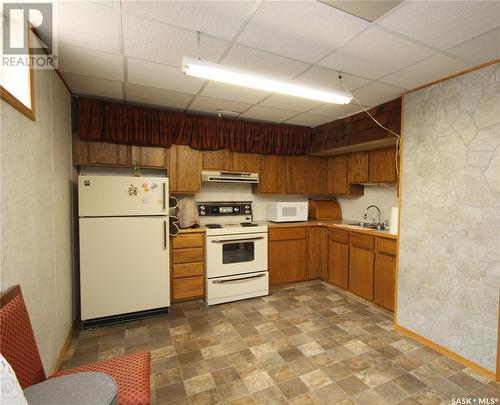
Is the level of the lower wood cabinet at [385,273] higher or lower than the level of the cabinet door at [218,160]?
lower

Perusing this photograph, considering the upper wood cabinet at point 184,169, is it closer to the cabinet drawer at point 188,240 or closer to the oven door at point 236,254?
the cabinet drawer at point 188,240

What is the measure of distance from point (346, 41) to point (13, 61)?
2.13 meters

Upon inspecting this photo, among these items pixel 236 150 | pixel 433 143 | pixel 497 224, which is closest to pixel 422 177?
pixel 433 143

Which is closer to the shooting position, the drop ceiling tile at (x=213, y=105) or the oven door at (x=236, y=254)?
the drop ceiling tile at (x=213, y=105)

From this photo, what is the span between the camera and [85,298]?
276 cm

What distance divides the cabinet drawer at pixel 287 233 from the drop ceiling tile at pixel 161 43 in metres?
2.47

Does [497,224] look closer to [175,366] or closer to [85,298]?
[175,366]

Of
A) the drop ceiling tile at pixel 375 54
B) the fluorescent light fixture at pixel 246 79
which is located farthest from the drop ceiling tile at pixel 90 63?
the drop ceiling tile at pixel 375 54

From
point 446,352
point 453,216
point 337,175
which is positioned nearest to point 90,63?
point 453,216

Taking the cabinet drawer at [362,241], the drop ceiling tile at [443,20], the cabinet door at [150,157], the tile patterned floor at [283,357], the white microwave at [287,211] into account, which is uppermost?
the drop ceiling tile at [443,20]

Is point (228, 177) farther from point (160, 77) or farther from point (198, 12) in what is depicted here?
point (198, 12)

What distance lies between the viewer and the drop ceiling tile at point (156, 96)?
2713 mm

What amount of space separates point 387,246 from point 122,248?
304 cm

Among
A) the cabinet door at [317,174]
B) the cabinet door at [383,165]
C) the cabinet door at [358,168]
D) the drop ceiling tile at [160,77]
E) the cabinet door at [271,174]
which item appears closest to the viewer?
the drop ceiling tile at [160,77]
